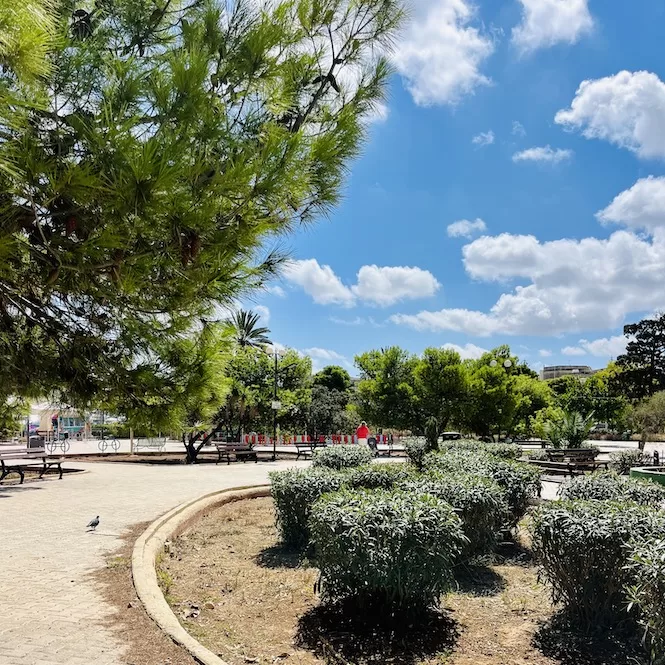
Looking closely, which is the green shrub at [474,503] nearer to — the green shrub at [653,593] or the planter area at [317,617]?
the planter area at [317,617]

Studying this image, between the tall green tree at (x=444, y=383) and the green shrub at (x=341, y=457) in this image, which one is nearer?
the green shrub at (x=341, y=457)

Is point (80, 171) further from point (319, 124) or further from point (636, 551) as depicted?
point (636, 551)

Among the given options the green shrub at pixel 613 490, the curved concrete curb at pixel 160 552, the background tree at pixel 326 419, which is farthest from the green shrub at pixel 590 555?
the background tree at pixel 326 419

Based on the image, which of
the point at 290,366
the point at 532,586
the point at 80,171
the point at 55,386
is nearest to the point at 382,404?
the point at 290,366

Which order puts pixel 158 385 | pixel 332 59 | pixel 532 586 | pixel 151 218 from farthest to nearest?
pixel 532 586
pixel 158 385
pixel 332 59
pixel 151 218

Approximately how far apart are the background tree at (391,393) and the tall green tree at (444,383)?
2911 mm

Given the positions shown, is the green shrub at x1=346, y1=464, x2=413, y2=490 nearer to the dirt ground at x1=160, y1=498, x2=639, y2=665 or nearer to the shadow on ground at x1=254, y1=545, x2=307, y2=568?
the shadow on ground at x1=254, y1=545, x2=307, y2=568

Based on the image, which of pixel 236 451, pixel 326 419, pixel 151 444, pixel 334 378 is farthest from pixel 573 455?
pixel 334 378

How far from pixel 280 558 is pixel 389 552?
3065 millimetres

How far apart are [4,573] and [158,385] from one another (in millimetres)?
3491

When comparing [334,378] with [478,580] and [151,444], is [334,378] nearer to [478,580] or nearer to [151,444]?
[151,444]

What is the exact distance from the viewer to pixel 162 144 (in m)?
2.55

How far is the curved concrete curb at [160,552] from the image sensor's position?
4.18 meters

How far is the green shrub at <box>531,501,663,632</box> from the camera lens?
4.09 metres
